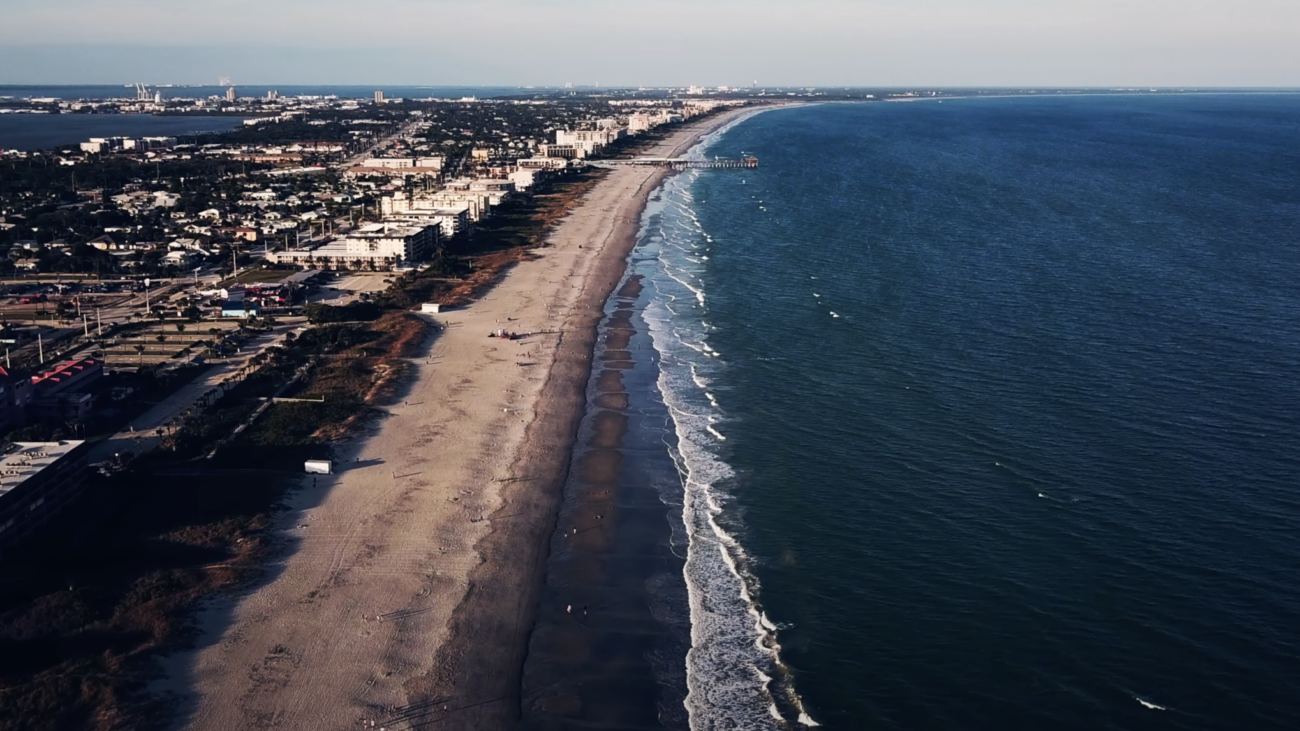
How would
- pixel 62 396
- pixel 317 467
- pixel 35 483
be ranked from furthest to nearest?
pixel 62 396, pixel 317 467, pixel 35 483

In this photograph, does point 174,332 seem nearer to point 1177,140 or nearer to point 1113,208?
point 1113,208

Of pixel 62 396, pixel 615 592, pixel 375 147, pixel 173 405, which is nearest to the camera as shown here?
pixel 615 592

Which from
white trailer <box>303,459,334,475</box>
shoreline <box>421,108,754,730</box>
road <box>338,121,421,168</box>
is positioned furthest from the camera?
road <box>338,121,421,168</box>

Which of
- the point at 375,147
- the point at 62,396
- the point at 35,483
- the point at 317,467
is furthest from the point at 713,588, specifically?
the point at 375,147

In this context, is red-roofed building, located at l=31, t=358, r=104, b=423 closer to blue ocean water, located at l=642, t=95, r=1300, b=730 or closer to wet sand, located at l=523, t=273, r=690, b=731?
wet sand, located at l=523, t=273, r=690, b=731

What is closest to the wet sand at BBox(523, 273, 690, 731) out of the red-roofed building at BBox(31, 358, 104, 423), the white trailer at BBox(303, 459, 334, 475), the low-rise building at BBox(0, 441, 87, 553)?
the white trailer at BBox(303, 459, 334, 475)

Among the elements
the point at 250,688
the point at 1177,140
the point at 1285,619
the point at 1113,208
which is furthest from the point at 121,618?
the point at 1177,140

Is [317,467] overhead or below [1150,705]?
overhead

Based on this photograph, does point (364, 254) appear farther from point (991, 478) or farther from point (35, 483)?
point (991, 478)
